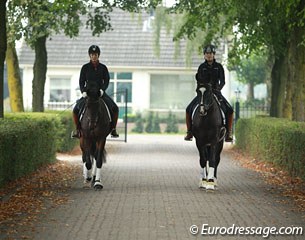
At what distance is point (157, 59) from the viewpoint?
6022cm

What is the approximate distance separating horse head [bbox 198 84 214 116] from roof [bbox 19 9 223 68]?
4122 cm

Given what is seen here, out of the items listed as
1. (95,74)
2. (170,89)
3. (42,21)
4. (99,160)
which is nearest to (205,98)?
(95,74)

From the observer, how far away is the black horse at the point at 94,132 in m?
18.1

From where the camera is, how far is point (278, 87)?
112ft

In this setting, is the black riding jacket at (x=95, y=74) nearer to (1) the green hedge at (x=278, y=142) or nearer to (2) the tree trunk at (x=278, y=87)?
(1) the green hedge at (x=278, y=142)

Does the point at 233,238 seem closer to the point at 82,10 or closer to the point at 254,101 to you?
the point at 82,10

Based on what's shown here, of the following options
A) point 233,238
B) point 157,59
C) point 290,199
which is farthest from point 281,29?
point 157,59

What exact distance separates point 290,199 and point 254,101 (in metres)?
46.6

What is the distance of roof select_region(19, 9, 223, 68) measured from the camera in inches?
2365

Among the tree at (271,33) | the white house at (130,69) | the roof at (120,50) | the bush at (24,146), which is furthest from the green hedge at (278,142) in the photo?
the white house at (130,69)

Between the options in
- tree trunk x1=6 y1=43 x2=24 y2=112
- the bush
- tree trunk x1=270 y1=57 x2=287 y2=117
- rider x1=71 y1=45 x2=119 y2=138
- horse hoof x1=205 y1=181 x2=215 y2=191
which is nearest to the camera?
the bush

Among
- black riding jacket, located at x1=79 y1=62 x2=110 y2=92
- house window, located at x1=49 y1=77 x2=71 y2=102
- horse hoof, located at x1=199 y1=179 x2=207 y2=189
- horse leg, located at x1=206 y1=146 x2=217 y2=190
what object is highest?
black riding jacket, located at x1=79 y1=62 x2=110 y2=92

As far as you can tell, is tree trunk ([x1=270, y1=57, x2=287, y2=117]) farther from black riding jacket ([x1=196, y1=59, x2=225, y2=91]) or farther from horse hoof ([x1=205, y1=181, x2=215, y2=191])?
horse hoof ([x1=205, y1=181, x2=215, y2=191])

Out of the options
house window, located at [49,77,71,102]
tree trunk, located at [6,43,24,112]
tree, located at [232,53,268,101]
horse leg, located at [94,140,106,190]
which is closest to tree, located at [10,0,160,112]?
tree trunk, located at [6,43,24,112]
